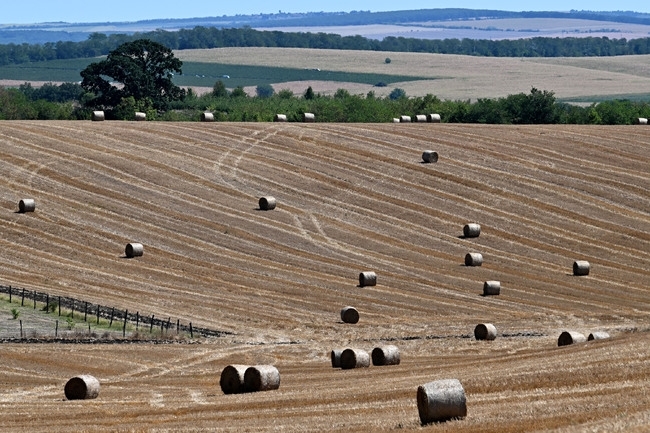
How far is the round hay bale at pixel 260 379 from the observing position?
33.2 metres

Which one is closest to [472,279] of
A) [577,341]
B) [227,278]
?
[227,278]

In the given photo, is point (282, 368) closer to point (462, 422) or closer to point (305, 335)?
point (305, 335)

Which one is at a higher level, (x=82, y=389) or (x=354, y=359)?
(x=82, y=389)

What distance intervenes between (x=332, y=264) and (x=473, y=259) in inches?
251

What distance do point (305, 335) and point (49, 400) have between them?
1631 cm

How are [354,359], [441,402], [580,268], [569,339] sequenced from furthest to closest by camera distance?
[580,268] < [569,339] < [354,359] < [441,402]

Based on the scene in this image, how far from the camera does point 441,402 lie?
80.6 ft

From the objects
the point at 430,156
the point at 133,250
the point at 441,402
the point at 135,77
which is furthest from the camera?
the point at 135,77

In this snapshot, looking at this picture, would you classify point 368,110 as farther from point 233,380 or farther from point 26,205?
point 233,380

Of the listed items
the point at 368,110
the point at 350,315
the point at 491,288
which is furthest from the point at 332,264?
the point at 368,110

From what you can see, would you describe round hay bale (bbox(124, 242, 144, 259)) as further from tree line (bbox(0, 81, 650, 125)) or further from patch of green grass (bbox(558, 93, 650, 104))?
patch of green grass (bbox(558, 93, 650, 104))

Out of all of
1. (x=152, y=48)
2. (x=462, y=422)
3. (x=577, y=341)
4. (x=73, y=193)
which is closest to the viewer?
(x=462, y=422)

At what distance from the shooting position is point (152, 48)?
136m

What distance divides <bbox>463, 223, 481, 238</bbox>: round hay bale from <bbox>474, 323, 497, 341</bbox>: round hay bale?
2013 cm
